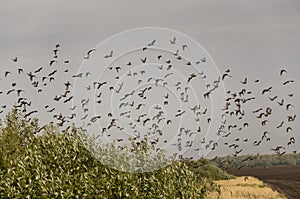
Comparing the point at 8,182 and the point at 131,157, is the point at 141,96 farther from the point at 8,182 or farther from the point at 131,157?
the point at 8,182

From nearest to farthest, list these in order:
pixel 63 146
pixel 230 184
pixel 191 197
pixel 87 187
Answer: pixel 87 187, pixel 191 197, pixel 63 146, pixel 230 184

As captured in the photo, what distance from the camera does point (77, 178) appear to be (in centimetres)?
4584

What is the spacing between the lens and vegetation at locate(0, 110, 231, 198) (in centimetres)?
4388

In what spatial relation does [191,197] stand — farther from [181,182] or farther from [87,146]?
[87,146]

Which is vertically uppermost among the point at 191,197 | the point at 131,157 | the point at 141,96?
the point at 141,96

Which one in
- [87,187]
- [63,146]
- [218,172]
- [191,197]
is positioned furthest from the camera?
[218,172]

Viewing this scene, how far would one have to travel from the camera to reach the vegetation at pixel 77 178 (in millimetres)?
43875

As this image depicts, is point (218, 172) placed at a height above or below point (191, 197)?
above

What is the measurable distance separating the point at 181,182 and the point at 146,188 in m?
3.31

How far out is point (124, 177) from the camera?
44.9 m

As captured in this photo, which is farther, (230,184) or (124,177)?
(230,184)

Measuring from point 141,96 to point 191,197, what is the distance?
10.8 meters

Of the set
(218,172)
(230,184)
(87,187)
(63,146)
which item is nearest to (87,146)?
(63,146)

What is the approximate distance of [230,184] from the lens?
403 ft
